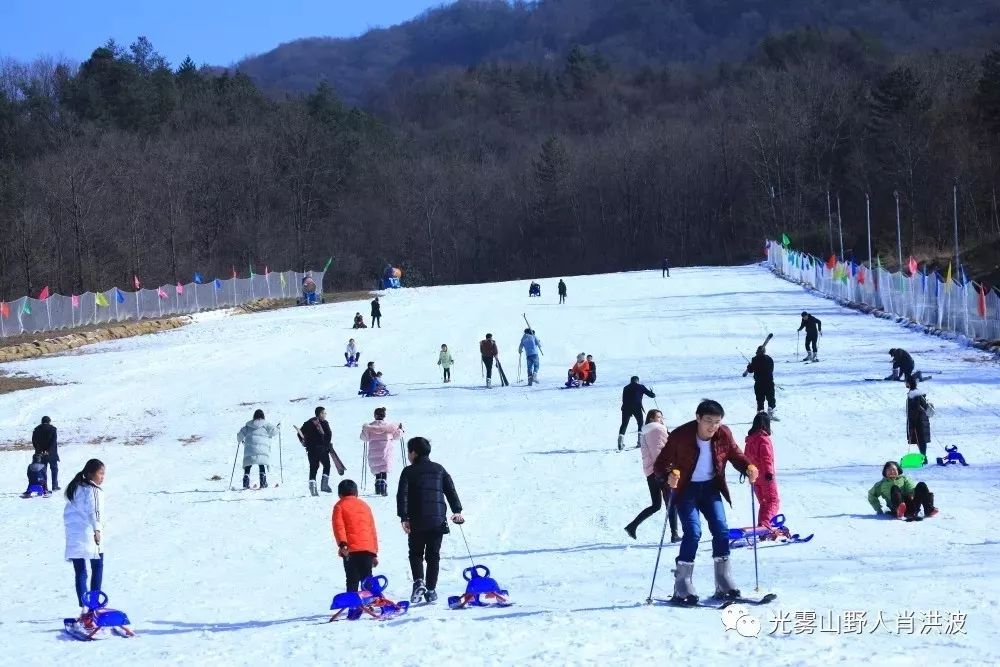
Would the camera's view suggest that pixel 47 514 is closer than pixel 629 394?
Yes

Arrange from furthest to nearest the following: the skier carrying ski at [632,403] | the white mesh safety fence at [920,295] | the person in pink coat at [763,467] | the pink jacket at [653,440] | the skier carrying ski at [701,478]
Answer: the white mesh safety fence at [920,295], the skier carrying ski at [632,403], the pink jacket at [653,440], the person in pink coat at [763,467], the skier carrying ski at [701,478]

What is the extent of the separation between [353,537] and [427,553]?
26.5 inches

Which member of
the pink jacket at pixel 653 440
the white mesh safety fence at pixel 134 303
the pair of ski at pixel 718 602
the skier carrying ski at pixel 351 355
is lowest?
the pair of ski at pixel 718 602

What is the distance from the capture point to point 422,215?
122m

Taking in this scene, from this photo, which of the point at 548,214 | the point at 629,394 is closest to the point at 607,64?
the point at 548,214

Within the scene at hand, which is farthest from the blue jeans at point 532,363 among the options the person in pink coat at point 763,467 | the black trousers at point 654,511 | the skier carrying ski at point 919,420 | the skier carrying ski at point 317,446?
the person in pink coat at point 763,467

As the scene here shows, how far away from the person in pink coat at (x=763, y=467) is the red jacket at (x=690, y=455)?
4105 mm

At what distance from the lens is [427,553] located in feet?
36.0

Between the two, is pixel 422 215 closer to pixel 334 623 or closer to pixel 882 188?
pixel 882 188

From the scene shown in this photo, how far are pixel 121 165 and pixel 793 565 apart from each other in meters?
89.6

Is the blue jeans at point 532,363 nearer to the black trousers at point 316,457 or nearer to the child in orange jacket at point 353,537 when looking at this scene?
the black trousers at point 316,457

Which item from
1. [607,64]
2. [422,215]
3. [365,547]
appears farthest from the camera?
[607,64]

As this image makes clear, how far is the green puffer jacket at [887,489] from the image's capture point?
1426cm

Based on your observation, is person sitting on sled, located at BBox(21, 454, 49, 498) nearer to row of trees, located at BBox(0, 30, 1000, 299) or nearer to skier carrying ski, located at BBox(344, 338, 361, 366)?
skier carrying ski, located at BBox(344, 338, 361, 366)
